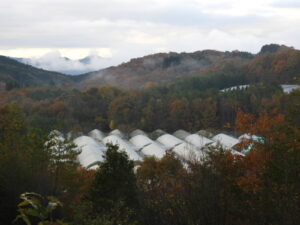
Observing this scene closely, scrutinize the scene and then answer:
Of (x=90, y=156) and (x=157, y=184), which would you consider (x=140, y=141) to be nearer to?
(x=90, y=156)

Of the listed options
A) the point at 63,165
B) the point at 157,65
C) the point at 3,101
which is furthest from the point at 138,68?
the point at 63,165

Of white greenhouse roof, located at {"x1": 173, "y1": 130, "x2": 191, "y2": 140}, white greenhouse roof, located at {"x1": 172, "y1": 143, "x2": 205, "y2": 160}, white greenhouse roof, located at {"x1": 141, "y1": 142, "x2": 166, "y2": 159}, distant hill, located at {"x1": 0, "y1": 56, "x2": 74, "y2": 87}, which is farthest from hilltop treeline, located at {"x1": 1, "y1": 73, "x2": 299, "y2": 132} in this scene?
distant hill, located at {"x1": 0, "y1": 56, "x2": 74, "y2": 87}

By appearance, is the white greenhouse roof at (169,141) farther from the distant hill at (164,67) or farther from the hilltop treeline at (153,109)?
the distant hill at (164,67)

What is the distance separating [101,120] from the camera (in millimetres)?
69250

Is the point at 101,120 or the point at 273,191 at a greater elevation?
the point at 273,191

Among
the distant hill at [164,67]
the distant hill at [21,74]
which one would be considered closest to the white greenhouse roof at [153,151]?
the distant hill at [164,67]

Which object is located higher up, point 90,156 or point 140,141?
point 90,156

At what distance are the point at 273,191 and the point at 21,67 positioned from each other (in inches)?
6538

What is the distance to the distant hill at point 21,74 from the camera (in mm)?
146788

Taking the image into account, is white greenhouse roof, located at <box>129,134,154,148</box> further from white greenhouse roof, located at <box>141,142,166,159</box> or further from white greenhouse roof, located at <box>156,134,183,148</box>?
white greenhouse roof, located at <box>141,142,166,159</box>

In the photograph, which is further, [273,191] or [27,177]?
[27,177]

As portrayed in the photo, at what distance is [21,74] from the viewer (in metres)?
158

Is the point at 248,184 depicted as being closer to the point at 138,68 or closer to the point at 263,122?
the point at 263,122

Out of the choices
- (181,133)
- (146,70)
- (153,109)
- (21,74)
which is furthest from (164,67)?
(181,133)
